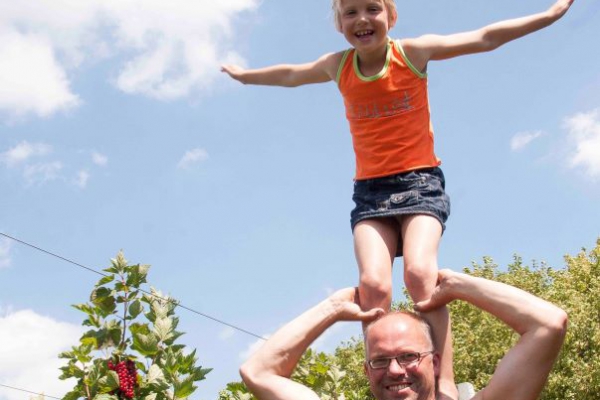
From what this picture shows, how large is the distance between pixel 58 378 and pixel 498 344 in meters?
22.6

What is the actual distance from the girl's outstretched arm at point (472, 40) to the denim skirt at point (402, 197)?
25.6 inches

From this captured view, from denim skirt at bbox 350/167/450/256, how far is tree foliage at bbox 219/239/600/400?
16822 mm

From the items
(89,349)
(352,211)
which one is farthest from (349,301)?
(89,349)

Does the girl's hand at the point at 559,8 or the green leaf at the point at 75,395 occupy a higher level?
the girl's hand at the point at 559,8

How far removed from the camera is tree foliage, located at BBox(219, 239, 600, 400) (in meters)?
23.5

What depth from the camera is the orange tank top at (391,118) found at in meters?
4.61

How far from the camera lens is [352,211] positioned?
4703 millimetres

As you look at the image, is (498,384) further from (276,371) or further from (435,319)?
(276,371)

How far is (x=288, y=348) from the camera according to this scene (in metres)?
4.05

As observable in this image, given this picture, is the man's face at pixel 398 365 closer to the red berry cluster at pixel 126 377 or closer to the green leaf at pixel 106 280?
the red berry cluster at pixel 126 377

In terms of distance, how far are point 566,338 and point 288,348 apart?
2148 centimetres

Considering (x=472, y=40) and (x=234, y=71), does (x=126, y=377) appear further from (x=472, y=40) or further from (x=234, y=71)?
(x=472, y=40)

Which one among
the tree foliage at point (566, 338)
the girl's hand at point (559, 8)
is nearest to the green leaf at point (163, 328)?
the girl's hand at point (559, 8)

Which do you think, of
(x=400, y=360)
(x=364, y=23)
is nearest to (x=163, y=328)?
(x=400, y=360)
